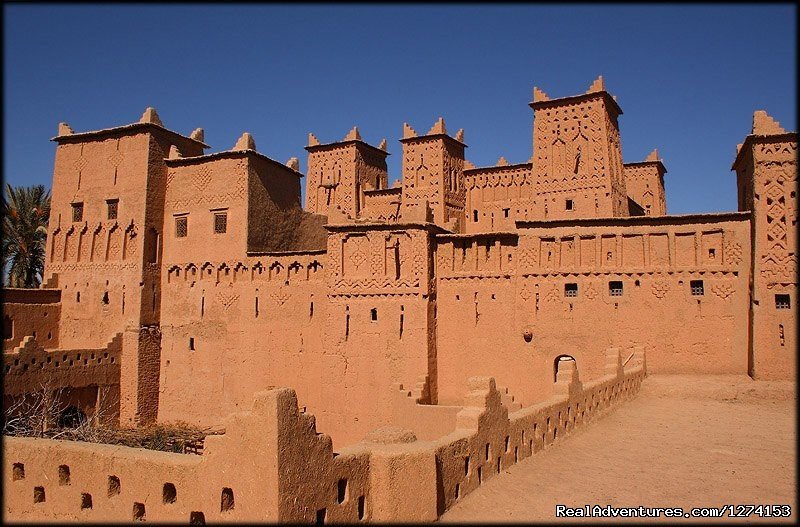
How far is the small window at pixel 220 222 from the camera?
27992mm

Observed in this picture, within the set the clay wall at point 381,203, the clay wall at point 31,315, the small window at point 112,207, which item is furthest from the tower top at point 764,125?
the clay wall at point 31,315

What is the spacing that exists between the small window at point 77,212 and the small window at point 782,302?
28.8 meters

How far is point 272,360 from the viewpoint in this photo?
2675 centimetres

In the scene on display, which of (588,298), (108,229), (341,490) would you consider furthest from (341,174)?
(341,490)

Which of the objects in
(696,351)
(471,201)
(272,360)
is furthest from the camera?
(471,201)

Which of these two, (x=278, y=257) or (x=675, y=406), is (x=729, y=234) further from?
(x=278, y=257)

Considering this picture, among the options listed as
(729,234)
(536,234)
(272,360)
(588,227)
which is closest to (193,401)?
(272,360)

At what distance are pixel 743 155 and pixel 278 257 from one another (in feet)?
59.6

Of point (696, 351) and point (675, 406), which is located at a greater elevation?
point (696, 351)

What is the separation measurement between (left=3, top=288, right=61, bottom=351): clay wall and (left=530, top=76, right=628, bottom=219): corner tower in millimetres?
22934

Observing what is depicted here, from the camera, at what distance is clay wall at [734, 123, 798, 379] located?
65.5ft

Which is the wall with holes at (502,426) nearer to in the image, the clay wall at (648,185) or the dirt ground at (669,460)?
the dirt ground at (669,460)

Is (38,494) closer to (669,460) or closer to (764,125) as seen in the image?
(669,460)

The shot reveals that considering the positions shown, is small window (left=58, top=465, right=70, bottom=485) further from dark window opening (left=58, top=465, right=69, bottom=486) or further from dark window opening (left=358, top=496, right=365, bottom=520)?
dark window opening (left=358, top=496, right=365, bottom=520)
